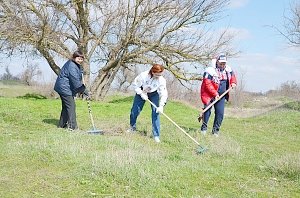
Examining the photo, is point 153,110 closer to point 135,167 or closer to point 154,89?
point 154,89

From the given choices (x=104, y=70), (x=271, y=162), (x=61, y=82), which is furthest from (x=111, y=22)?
(x=271, y=162)

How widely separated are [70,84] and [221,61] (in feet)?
10.5

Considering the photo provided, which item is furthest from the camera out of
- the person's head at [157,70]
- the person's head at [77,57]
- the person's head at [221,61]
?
the person's head at [221,61]

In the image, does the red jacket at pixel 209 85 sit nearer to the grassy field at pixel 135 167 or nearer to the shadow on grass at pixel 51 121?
the grassy field at pixel 135 167

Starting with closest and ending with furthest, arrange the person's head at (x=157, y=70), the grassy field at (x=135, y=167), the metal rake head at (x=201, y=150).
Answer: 1. the grassy field at (x=135, y=167)
2. the metal rake head at (x=201, y=150)
3. the person's head at (x=157, y=70)

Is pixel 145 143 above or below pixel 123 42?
below

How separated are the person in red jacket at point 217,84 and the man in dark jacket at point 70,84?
260 cm

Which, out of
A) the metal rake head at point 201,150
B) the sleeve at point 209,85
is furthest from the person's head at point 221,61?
the metal rake head at point 201,150

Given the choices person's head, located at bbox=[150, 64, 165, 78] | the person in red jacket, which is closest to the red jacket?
the person in red jacket

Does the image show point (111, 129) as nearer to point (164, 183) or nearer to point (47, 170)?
point (47, 170)

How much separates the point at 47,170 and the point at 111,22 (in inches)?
503

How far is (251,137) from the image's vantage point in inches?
381

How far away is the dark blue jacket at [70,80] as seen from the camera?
806 cm

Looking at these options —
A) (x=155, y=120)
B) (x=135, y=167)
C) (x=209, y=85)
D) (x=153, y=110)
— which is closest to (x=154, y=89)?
(x=153, y=110)
